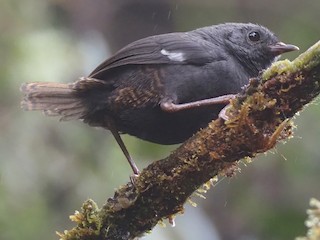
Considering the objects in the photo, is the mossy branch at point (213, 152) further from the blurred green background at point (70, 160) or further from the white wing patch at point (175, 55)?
the blurred green background at point (70, 160)

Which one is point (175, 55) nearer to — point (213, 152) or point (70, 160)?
point (213, 152)

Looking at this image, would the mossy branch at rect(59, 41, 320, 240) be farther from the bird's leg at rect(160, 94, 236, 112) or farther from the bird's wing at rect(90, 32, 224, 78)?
the bird's wing at rect(90, 32, 224, 78)

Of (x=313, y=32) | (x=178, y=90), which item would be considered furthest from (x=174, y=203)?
(x=313, y=32)

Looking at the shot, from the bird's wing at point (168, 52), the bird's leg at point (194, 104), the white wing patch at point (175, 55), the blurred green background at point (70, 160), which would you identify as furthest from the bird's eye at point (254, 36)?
the blurred green background at point (70, 160)

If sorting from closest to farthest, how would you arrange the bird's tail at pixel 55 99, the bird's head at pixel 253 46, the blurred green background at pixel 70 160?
the bird's head at pixel 253 46
the bird's tail at pixel 55 99
the blurred green background at pixel 70 160

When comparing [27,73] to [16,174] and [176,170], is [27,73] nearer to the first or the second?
[16,174]

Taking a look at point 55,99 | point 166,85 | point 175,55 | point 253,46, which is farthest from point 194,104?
point 55,99

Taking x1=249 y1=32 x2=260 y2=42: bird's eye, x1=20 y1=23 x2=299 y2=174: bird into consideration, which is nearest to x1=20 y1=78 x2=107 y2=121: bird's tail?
x1=20 y1=23 x2=299 y2=174: bird
